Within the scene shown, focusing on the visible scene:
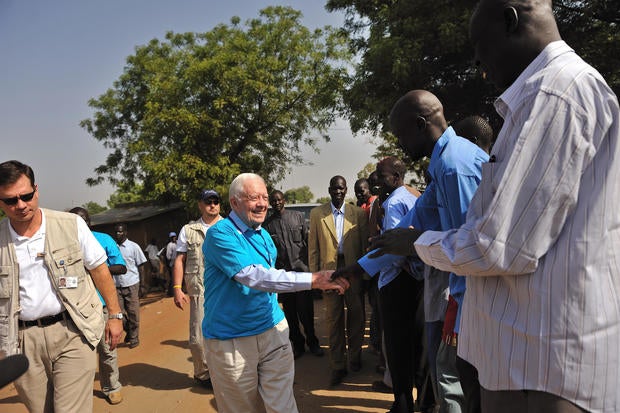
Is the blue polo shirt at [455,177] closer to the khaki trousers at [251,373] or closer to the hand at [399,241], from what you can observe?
the hand at [399,241]

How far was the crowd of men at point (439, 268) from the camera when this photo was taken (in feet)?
4.19

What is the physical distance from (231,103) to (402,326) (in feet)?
54.6

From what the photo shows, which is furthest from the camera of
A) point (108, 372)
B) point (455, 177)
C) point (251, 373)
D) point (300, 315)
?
point (300, 315)

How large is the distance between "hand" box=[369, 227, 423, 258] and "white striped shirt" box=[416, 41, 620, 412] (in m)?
0.54

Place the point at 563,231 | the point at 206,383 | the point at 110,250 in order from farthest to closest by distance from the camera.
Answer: the point at 110,250, the point at 206,383, the point at 563,231

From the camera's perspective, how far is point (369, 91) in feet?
33.1

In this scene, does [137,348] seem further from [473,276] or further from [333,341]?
[473,276]

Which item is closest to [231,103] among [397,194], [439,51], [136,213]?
[136,213]

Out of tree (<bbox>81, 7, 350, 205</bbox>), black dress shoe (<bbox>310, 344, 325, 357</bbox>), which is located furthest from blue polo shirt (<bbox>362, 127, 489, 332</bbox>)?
tree (<bbox>81, 7, 350, 205</bbox>)

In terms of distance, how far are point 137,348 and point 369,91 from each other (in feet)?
22.3

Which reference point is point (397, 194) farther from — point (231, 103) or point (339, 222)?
point (231, 103)

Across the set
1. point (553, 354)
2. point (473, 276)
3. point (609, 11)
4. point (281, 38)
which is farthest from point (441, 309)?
point (281, 38)

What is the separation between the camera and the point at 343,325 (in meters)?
5.32

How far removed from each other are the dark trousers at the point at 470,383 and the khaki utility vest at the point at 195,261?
396 centimetres
